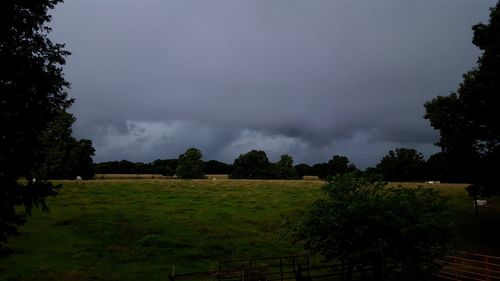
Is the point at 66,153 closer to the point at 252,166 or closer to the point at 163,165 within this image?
the point at 252,166

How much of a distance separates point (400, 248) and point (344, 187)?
12.4 feet

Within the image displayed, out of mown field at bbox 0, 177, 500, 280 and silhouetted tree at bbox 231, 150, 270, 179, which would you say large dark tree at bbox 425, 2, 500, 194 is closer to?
mown field at bbox 0, 177, 500, 280

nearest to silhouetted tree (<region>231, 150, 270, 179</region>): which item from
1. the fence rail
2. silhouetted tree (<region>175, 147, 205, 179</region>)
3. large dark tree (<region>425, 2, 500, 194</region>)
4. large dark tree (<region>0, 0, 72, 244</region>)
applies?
silhouetted tree (<region>175, 147, 205, 179</region>)

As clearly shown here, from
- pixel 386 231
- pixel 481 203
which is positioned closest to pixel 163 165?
pixel 481 203

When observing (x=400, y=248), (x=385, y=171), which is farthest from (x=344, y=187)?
(x=385, y=171)

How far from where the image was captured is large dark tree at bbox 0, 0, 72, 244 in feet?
53.3

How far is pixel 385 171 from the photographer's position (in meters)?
138

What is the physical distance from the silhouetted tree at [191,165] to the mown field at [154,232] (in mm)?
61490

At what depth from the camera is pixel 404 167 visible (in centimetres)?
13812

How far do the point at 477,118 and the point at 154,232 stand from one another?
29699 millimetres

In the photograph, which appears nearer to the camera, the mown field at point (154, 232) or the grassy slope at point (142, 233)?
the grassy slope at point (142, 233)

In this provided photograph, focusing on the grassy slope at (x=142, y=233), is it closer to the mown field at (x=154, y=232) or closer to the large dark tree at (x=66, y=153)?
the mown field at (x=154, y=232)

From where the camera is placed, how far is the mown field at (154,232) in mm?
32344

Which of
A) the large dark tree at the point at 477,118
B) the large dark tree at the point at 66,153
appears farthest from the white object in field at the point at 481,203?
the large dark tree at the point at 66,153
